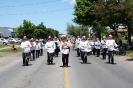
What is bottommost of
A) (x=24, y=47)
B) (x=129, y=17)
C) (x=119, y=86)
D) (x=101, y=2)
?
(x=119, y=86)

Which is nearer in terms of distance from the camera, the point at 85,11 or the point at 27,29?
the point at 85,11

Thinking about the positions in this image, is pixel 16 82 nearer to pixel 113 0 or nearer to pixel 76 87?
pixel 76 87

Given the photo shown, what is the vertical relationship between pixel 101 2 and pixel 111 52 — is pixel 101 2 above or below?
above

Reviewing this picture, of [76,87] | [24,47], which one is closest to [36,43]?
[24,47]

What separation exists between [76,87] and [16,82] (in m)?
2.59

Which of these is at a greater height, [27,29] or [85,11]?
[85,11]

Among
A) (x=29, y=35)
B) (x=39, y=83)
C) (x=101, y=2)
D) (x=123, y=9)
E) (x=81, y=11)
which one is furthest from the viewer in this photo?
(x=29, y=35)

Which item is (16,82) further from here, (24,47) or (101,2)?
(101,2)

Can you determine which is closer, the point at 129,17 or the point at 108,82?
the point at 108,82

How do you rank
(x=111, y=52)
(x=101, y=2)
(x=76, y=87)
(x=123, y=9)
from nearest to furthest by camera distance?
(x=76, y=87) → (x=111, y=52) → (x=123, y=9) → (x=101, y=2)

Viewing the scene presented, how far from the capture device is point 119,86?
905 cm

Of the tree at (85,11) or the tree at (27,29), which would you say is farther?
the tree at (27,29)

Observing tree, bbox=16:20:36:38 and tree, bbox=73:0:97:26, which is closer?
tree, bbox=73:0:97:26

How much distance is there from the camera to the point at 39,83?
31.6 ft
